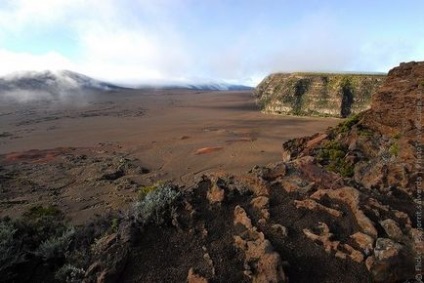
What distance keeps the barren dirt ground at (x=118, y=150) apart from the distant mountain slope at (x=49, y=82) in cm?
3636

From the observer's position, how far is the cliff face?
42844mm

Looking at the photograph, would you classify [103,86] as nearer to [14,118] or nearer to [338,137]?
[14,118]

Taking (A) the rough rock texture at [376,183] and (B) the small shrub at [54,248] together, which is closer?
(A) the rough rock texture at [376,183]

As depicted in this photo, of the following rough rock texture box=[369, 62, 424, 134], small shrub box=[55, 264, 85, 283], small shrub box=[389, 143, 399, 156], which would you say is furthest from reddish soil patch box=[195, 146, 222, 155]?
small shrub box=[55, 264, 85, 283]

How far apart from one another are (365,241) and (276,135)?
94.3 ft

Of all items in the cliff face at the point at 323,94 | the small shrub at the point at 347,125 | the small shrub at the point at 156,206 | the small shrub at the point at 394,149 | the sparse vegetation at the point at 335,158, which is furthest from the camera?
the cliff face at the point at 323,94

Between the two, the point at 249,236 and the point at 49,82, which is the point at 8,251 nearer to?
the point at 249,236

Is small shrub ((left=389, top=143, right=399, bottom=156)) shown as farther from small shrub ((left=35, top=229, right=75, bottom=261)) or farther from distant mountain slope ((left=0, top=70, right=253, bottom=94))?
distant mountain slope ((left=0, top=70, right=253, bottom=94))

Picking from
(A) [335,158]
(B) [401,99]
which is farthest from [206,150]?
(B) [401,99]

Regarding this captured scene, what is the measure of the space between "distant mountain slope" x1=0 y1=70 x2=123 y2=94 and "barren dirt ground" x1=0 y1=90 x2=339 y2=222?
36.4 metres

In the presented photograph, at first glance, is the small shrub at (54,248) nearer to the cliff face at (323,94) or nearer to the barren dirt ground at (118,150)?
the barren dirt ground at (118,150)

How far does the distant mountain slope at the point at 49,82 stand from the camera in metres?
91.9

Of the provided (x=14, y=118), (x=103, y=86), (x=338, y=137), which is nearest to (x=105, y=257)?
(x=338, y=137)

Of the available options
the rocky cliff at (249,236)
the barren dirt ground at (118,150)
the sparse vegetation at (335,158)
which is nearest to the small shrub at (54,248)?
the rocky cliff at (249,236)
